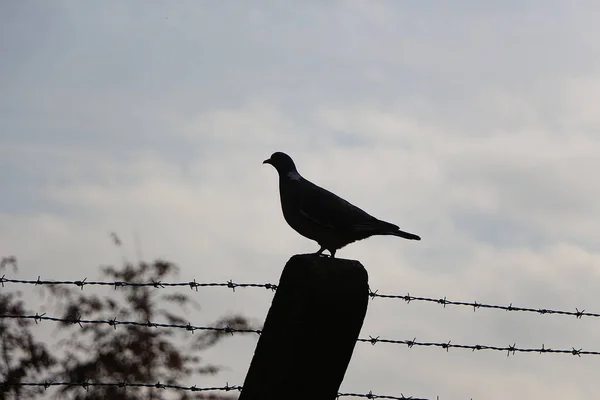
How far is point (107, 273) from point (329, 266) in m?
9.64

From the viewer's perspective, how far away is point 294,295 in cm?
476

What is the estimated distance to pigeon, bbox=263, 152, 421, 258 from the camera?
23.4 feet

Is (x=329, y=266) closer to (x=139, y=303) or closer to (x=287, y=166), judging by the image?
(x=287, y=166)

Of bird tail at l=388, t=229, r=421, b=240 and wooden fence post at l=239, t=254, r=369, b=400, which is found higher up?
bird tail at l=388, t=229, r=421, b=240

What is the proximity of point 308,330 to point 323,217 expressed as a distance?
2.49 metres

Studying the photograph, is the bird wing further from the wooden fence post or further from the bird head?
the wooden fence post

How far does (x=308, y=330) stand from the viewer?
472cm

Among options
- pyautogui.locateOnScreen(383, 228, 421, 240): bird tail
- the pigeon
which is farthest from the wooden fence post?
pyautogui.locateOnScreen(383, 228, 421, 240): bird tail

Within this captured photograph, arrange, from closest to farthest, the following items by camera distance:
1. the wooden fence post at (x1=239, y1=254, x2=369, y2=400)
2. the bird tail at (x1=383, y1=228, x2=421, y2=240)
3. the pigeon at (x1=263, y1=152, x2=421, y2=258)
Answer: the wooden fence post at (x1=239, y1=254, x2=369, y2=400)
the pigeon at (x1=263, y1=152, x2=421, y2=258)
the bird tail at (x1=383, y1=228, x2=421, y2=240)

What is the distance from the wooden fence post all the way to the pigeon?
2.24 metres

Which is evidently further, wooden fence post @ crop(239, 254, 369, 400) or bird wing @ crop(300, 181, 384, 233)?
bird wing @ crop(300, 181, 384, 233)

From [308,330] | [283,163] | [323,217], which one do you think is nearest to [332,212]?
[323,217]

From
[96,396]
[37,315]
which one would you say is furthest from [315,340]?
[96,396]

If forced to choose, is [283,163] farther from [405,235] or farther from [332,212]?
[405,235]
